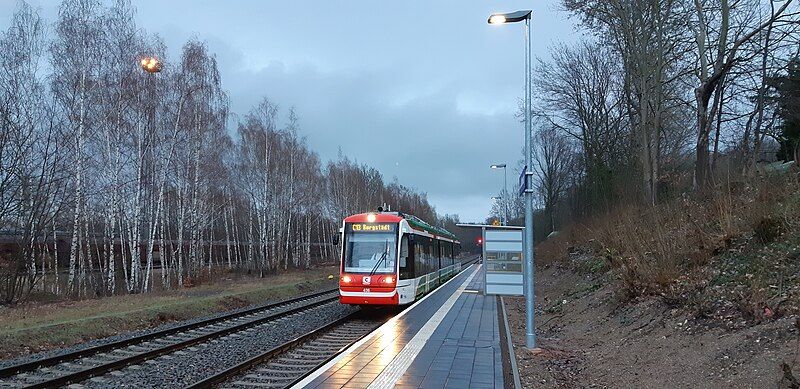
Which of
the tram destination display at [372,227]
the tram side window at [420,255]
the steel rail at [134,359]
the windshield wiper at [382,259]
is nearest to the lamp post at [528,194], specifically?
the windshield wiper at [382,259]

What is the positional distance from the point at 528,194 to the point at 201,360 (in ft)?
22.5

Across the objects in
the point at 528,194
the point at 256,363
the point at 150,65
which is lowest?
the point at 256,363

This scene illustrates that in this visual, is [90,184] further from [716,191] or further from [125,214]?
[716,191]

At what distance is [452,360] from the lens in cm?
918

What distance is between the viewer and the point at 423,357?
941cm

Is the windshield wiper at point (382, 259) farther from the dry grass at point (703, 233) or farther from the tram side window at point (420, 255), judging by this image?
the dry grass at point (703, 233)

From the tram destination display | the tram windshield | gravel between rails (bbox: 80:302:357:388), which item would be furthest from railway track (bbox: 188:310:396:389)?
the tram destination display

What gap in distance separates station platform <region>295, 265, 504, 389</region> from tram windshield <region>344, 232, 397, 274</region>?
190 cm

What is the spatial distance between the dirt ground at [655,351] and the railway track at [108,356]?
6.63 meters

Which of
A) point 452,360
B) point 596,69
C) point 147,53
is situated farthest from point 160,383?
point 596,69

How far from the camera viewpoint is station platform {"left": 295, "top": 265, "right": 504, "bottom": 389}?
771 cm

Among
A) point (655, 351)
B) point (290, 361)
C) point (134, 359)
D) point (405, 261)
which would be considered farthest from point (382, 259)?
point (655, 351)

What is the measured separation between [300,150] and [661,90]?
33411 mm

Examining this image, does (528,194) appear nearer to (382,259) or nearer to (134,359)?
(382,259)
